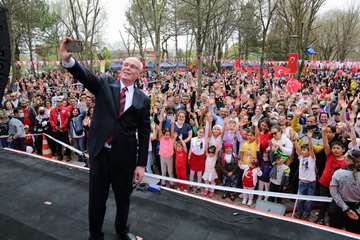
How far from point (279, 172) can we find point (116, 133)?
11.3 ft

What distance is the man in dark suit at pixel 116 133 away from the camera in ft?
7.07

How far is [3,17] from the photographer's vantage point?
2.08m

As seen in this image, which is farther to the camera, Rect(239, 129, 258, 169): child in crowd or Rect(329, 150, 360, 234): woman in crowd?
Rect(239, 129, 258, 169): child in crowd

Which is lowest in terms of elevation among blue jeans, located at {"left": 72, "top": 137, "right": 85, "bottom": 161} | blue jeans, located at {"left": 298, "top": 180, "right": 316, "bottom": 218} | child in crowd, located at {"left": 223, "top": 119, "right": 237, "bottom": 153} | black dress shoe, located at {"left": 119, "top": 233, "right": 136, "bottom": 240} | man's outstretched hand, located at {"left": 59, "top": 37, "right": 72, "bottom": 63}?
blue jeans, located at {"left": 298, "top": 180, "right": 316, "bottom": 218}

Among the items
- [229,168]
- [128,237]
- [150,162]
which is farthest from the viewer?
[150,162]

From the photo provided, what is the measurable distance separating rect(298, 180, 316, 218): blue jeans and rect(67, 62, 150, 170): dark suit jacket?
11.1 feet

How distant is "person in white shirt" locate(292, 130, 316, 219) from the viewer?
4.44 meters

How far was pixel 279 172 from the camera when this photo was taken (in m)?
4.73

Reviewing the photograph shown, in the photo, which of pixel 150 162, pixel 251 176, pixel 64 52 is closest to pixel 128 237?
pixel 64 52

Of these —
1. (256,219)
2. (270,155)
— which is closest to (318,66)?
(270,155)

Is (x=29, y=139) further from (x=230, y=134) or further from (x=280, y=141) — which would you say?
(x=280, y=141)

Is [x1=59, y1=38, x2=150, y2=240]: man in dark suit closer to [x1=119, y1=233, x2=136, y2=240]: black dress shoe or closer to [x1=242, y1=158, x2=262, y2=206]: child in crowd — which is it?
[x1=119, y1=233, x2=136, y2=240]: black dress shoe

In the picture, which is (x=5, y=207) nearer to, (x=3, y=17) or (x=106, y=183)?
(x=106, y=183)

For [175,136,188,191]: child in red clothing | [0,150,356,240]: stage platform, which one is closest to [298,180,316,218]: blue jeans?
[0,150,356,240]: stage platform
